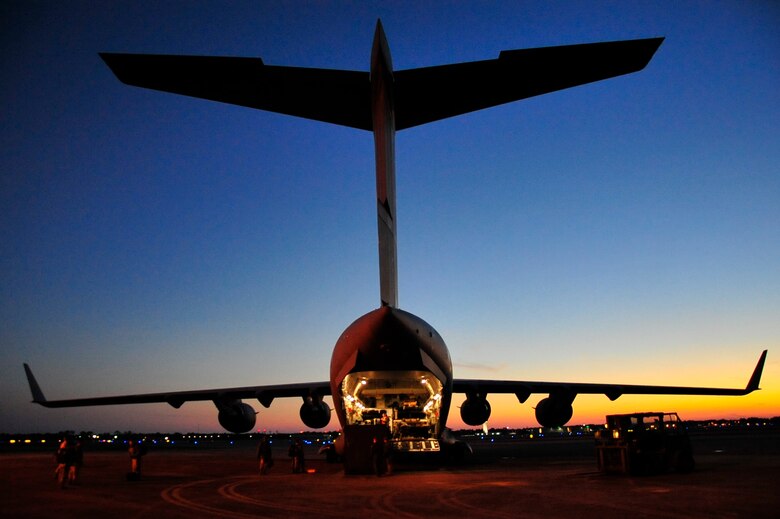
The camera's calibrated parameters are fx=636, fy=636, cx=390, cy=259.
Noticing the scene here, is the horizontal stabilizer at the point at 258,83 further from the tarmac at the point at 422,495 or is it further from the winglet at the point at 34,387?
the winglet at the point at 34,387

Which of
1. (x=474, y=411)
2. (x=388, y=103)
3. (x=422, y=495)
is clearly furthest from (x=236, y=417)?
(x=388, y=103)

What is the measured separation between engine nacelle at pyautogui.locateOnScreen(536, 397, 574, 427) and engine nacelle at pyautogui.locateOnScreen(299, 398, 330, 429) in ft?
26.4

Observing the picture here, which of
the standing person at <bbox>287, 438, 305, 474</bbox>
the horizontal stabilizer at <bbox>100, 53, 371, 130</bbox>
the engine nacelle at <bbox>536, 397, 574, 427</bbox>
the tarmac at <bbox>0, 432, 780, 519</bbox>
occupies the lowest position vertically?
the tarmac at <bbox>0, 432, 780, 519</bbox>

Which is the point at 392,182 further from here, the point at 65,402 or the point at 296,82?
the point at 65,402

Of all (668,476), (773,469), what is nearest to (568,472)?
(668,476)

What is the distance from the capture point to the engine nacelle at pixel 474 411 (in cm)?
2294

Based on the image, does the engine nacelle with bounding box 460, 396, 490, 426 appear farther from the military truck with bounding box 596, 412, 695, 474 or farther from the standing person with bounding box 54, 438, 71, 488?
the standing person with bounding box 54, 438, 71, 488

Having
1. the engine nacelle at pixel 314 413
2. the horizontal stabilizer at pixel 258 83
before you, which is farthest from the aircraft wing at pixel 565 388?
the horizontal stabilizer at pixel 258 83

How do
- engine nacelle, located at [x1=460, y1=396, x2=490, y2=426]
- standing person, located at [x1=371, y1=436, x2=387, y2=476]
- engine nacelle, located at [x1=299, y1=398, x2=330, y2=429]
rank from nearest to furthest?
standing person, located at [x1=371, y1=436, x2=387, y2=476], engine nacelle, located at [x1=460, y1=396, x2=490, y2=426], engine nacelle, located at [x1=299, y1=398, x2=330, y2=429]

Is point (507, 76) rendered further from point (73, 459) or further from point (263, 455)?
point (73, 459)

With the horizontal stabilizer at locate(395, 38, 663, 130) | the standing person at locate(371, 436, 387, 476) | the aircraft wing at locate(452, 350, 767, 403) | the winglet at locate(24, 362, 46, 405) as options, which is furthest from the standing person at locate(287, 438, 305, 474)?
the winglet at locate(24, 362, 46, 405)

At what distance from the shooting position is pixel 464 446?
20250 millimetres

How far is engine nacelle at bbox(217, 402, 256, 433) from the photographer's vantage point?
22328 millimetres

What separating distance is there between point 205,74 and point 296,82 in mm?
2688
